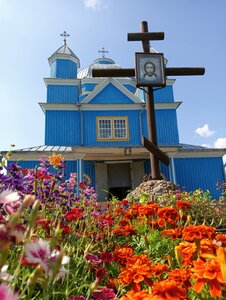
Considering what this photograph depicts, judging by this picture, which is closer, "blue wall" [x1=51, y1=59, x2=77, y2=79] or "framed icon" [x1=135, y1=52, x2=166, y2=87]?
"framed icon" [x1=135, y1=52, x2=166, y2=87]

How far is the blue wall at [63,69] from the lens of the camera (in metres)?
18.9

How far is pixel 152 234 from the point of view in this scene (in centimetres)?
316

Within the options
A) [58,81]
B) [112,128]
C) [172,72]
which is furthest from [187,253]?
[58,81]

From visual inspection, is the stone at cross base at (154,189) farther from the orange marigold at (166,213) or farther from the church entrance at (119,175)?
the church entrance at (119,175)

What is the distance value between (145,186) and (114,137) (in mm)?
11238

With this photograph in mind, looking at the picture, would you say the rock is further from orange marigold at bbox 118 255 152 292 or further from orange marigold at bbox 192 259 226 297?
orange marigold at bbox 192 259 226 297

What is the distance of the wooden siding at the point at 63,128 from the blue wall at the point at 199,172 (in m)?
6.20

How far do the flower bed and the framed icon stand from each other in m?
4.41

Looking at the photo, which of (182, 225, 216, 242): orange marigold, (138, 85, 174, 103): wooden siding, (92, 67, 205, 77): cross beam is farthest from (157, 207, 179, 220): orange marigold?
(138, 85, 174, 103): wooden siding

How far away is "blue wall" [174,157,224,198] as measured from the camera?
1689cm

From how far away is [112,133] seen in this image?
57.9ft

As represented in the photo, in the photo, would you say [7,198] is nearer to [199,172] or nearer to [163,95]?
[199,172]

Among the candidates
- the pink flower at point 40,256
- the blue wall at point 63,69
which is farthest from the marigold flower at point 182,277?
the blue wall at point 63,69

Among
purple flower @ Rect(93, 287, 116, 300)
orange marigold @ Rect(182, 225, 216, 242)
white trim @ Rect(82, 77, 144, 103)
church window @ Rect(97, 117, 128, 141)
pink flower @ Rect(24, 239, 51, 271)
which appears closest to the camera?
pink flower @ Rect(24, 239, 51, 271)
